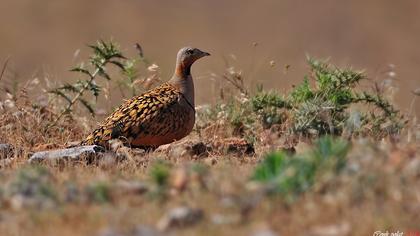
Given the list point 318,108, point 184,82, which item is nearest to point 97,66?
point 184,82

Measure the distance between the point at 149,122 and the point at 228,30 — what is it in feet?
73.7

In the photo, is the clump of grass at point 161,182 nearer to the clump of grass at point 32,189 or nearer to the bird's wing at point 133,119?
the clump of grass at point 32,189

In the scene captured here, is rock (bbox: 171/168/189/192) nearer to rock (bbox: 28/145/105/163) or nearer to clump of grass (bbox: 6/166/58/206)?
clump of grass (bbox: 6/166/58/206)

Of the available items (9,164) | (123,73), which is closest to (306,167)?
(9,164)

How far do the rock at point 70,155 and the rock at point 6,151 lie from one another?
0.62m

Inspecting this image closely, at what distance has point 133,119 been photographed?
31.3 ft

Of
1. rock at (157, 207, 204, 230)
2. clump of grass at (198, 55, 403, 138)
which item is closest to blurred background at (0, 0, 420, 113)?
clump of grass at (198, 55, 403, 138)

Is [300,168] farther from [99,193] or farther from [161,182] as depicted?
[99,193]

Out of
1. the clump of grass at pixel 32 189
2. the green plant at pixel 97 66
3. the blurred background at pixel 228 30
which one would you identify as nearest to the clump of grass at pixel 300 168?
the clump of grass at pixel 32 189

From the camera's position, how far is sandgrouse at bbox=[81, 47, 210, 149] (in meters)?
9.52

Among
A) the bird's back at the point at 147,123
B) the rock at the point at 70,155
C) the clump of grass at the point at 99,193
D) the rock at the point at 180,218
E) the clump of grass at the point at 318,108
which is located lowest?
the rock at the point at 180,218

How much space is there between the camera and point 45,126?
10.6 metres

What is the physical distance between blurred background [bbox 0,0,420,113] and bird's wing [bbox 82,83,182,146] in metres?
16.1

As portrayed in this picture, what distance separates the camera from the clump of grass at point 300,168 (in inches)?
246
